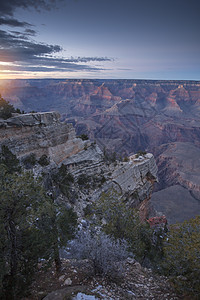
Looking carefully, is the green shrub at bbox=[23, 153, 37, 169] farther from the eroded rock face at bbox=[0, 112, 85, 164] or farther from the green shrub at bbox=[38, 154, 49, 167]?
the green shrub at bbox=[38, 154, 49, 167]

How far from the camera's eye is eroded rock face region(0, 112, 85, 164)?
22578mm

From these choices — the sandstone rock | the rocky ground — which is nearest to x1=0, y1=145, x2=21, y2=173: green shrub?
the rocky ground

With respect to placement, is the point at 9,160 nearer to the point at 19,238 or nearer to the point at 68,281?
the point at 19,238

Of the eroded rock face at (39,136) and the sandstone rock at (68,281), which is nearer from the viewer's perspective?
the sandstone rock at (68,281)

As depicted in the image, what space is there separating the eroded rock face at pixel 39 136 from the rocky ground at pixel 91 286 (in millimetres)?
16326

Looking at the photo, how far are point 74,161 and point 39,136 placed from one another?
6.11 metres

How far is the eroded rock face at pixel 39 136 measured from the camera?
22.6 meters

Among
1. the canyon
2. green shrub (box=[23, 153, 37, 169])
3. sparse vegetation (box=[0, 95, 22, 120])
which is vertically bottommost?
the canyon

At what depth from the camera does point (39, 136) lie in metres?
25.0

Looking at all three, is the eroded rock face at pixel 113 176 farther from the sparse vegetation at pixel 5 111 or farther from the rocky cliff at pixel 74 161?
the sparse vegetation at pixel 5 111

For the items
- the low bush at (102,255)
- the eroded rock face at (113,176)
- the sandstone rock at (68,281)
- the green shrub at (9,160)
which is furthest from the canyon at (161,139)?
the sandstone rock at (68,281)

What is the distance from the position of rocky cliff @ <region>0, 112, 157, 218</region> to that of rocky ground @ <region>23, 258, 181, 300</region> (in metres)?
13.1

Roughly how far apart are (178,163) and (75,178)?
75816mm

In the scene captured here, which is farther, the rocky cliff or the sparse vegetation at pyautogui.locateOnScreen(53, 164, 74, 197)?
the sparse vegetation at pyautogui.locateOnScreen(53, 164, 74, 197)
